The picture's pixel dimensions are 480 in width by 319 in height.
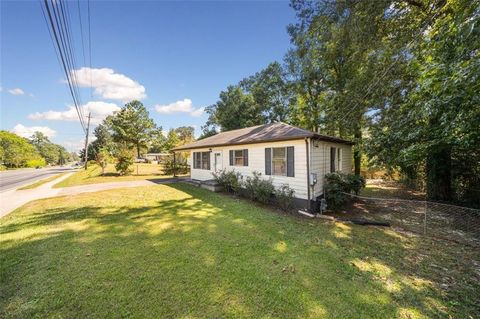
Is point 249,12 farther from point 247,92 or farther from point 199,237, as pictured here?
point 247,92

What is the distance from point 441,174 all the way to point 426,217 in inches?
151

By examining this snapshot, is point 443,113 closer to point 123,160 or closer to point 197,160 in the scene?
point 197,160

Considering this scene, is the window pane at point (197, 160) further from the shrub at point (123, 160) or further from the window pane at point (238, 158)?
the shrub at point (123, 160)

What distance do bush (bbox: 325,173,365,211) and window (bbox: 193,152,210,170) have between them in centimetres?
789

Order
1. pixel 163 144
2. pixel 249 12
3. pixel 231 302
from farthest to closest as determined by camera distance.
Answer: pixel 163 144, pixel 249 12, pixel 231 302

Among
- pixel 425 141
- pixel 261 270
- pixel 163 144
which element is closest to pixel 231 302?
pixel 261 270

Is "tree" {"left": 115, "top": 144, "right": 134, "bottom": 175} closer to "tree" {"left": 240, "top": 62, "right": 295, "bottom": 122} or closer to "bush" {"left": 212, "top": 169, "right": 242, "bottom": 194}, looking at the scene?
"bush" {"left": 212, "top": 169, "right": 242, "bottom": 194}

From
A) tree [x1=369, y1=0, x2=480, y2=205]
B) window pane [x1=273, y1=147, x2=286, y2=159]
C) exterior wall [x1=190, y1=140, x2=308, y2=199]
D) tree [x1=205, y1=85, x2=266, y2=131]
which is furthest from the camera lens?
tree [x1=205, y1=85, x2=266, y2=131]

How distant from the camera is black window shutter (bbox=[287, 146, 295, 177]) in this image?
26.6 feet

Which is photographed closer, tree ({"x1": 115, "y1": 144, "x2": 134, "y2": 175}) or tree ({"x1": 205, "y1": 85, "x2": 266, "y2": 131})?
tree ({"x1": 115, "y1": 144, "x2": 134, "y2": 175})

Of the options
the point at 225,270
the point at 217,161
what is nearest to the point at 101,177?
the point at 217,161

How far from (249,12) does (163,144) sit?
31303mm

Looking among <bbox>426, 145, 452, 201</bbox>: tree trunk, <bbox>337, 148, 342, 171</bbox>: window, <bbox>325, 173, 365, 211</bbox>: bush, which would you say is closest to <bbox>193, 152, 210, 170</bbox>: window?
<bbox>337, 148, 342, 171</bbox>: window

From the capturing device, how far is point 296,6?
26.7 feet
